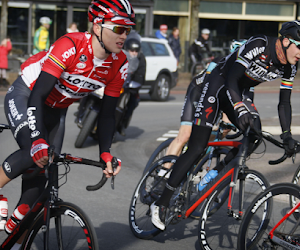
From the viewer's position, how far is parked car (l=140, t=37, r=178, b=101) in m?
15.7

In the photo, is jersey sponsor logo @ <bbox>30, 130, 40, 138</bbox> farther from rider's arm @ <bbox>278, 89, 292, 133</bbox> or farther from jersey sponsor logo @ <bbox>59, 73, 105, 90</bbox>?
rider's arm @ <bbox>278, 89, 292, 133</bbox>

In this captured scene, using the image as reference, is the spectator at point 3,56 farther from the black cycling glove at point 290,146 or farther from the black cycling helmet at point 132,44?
the black cycling glove at point 290,146

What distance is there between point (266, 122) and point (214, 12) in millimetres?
16091

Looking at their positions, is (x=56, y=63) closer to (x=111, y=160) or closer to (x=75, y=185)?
(x=111, y=160)

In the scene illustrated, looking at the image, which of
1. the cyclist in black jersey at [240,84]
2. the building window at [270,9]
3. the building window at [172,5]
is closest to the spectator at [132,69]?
the cyclist in black jersey at [240,84]

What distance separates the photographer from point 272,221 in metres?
3.90

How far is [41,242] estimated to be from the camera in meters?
3.38

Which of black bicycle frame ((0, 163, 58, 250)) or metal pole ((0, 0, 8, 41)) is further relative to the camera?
metal pole ((0, 0, 8, 41))

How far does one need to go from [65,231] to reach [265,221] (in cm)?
155

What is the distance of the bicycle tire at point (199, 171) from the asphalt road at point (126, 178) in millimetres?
322

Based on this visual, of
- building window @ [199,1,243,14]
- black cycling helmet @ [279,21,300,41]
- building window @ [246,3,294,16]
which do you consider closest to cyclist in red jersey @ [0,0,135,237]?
black cycling helmet @ [279,21,300,41]

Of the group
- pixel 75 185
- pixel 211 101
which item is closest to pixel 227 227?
pixel 211 101

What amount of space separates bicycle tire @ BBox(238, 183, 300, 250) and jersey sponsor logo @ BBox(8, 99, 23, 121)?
1853 millimetres

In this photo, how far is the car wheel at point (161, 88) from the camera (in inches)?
619
